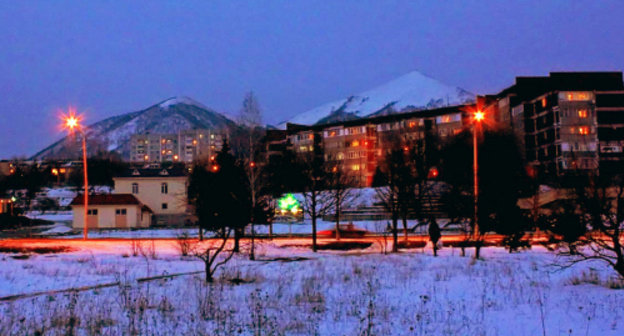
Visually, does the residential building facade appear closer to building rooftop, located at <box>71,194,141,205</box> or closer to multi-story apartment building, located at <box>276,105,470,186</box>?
building rooftop, located at <box>71,194,141,205</box>

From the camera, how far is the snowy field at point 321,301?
9266 mm

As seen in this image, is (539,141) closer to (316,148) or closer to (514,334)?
(316,148)

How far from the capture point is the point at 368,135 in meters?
116

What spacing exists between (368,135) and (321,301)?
4139 inches

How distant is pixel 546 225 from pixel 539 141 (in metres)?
75.5

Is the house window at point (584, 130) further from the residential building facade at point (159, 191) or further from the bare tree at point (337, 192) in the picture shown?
the residential building facade at point (159, 191)

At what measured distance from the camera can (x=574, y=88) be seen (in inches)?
3100

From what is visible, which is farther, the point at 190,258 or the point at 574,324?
the point at 190,258

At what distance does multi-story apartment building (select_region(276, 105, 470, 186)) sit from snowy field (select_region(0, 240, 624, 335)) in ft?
269

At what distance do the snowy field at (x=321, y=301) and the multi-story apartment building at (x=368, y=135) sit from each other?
82111 mm

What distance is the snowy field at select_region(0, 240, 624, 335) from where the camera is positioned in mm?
9266

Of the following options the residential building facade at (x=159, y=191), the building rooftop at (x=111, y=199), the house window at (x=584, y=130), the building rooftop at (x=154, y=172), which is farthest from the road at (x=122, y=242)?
the house window at (x=584, y=130)

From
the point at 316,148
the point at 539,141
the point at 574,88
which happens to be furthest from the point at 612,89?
the point at 316,148

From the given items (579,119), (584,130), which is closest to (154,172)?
(579,119)
